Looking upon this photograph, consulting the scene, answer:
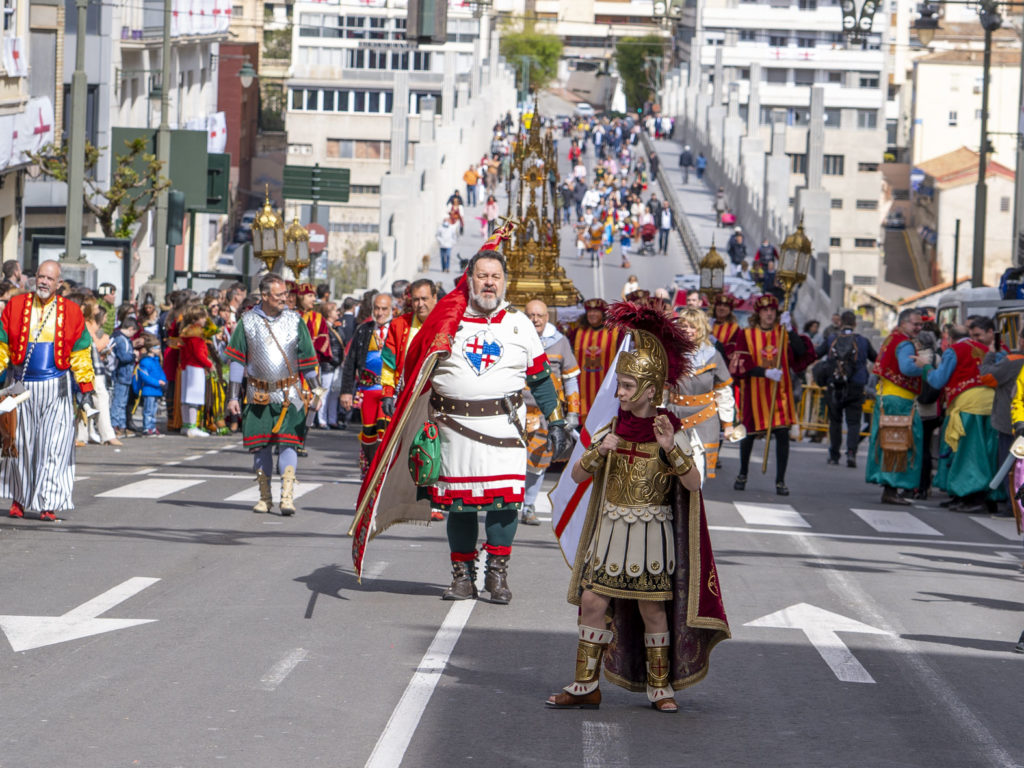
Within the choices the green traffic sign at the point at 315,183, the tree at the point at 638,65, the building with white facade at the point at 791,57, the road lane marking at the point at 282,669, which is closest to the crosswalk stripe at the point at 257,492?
the road lane marking at the point at 282,669

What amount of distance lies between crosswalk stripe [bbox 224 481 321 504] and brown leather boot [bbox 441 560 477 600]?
5438 mm

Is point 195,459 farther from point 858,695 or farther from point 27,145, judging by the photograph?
point 27,145

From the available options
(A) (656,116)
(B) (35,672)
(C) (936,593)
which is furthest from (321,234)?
(A) (656,116)

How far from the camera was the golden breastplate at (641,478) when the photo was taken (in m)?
8.21

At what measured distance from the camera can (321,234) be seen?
41.1 m

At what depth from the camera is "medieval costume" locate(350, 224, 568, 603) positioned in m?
10.9

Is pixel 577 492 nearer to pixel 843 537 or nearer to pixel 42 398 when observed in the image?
pixel 42 398

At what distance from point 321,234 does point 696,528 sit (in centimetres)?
3344

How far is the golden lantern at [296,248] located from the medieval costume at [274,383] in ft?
46.2

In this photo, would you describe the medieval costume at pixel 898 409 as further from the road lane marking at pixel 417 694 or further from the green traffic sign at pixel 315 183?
the green traffic sign at pixel 315 183

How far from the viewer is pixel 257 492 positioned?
17172 mm

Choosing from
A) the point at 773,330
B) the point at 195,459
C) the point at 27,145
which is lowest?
the point at 195,459

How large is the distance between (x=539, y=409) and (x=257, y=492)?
3929 mm

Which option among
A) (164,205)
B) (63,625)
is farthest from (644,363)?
(164,205)
